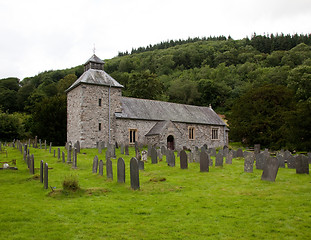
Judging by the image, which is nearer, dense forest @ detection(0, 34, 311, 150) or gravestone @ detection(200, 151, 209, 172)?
gravestone @ detection(200, 151, 209, 172)

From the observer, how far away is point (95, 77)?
29.6 m

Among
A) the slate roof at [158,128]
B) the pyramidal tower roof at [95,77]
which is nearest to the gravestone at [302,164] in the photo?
the slate roof at [158,128]

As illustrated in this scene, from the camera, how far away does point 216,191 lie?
33.2 feet

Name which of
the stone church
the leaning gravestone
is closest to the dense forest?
the stone church

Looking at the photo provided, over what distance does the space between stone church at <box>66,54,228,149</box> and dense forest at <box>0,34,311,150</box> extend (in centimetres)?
847

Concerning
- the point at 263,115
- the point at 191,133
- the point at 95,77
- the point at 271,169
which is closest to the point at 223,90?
the point at 263,115

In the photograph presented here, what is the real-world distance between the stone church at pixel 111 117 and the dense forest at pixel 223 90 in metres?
8.47

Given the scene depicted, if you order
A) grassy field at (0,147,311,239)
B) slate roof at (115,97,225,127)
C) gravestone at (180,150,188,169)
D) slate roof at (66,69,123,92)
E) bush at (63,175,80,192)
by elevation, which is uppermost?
slate roof at (66,69,123,92)

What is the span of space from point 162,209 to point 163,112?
2666 centimetres

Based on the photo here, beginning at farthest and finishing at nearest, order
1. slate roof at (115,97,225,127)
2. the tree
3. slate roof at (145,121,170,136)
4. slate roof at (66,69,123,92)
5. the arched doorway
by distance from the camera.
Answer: the tree, slate roof at (115,97,225,127), the arched doorway, slate roof at (145,121,170,136), slate roof at (66,69,123,92)

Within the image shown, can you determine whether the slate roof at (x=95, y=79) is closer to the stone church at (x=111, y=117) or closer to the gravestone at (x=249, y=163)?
the stone church at (x=111, y=117)

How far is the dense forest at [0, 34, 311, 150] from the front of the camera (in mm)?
34034

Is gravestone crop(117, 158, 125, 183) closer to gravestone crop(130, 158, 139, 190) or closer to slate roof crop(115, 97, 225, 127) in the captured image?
gravestone crop(130, 158, 139, 190)

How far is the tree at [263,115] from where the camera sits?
33562 millimetres
